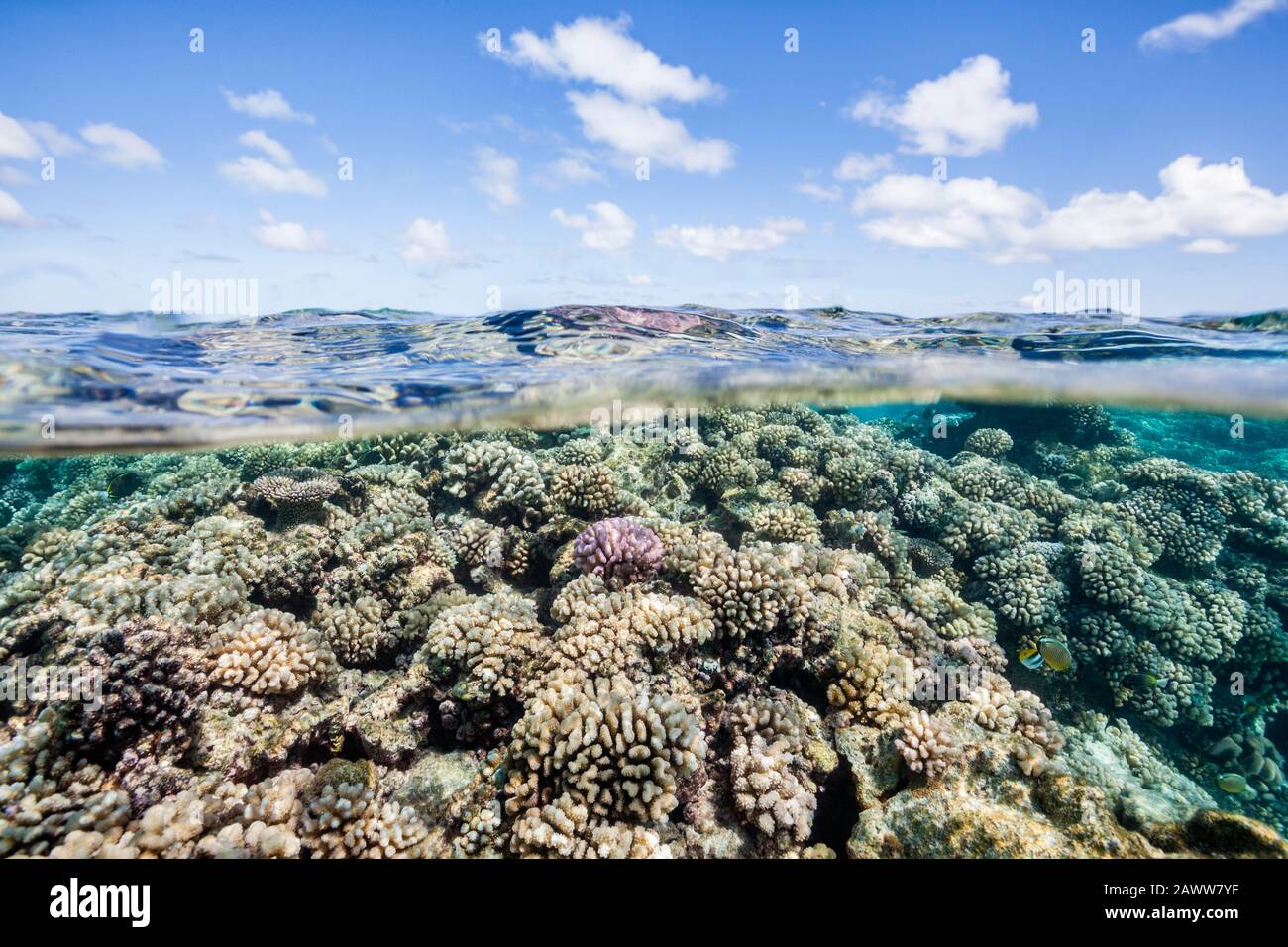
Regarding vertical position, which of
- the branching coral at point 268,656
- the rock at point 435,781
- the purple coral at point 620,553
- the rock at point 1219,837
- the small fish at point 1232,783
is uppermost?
the purple coral at point 620,553

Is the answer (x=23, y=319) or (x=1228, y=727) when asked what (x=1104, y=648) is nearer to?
(x=1228, y=727)

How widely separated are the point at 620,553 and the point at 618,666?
142cm

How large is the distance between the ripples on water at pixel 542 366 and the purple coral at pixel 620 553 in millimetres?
4221

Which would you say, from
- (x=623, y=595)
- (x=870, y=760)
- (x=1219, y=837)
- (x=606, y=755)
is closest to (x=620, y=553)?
(x=623, y=595)

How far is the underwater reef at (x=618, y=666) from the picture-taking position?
3973 mm

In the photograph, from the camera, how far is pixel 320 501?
7.56 m

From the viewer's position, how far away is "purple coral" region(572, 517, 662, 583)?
5.98 metres

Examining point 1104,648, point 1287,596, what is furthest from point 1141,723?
point 1287,596

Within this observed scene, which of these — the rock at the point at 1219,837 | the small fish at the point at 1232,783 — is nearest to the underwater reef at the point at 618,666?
the rock at the point at 1219,837

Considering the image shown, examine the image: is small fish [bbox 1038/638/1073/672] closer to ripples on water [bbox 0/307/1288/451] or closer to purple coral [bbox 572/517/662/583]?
purple coral [bbox 572/517/662/583]

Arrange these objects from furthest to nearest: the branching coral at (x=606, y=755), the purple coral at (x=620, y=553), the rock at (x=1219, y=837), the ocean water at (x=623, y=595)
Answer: the purple coral at (x=620, y=553) < the ocean water at (x=623, y=595) < the branching coral at (x=606, y=755) < the rock at (x=1219, y=837)

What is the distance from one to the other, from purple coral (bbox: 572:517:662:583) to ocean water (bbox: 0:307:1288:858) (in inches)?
1.6

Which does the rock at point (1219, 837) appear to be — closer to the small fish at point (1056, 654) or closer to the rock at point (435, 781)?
the small fish at point (1056, 654)
